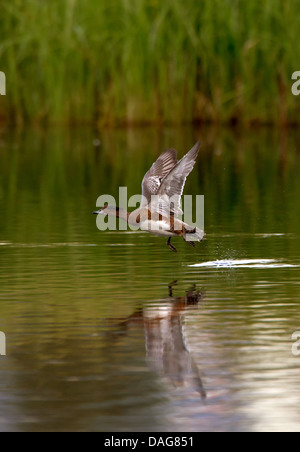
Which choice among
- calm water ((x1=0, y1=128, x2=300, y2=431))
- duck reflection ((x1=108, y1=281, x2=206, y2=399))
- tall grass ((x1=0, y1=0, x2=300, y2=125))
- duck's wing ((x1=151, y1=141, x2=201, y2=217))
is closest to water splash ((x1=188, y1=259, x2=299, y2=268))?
calm water ((x1=0, y1=128, x2=300, y2=431))

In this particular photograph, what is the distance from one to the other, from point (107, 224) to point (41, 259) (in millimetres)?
2512

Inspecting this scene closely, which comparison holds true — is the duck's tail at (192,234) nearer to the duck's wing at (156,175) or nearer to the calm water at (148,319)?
the calm water at (148,319)

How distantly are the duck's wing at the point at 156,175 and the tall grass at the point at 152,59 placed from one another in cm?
1502

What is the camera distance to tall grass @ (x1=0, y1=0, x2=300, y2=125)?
25.5 meters

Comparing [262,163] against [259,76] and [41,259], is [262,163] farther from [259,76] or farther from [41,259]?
[41,259]

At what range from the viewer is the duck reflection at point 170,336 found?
6289 millimetres

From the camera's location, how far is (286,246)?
35.2ft

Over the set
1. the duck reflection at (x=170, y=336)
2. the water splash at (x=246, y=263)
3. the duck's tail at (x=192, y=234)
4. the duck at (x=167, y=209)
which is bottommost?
the duck reflection at (x=170, y=336)

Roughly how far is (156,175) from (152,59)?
52.7 ft

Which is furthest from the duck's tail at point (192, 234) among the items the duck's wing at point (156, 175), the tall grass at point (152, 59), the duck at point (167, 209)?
the tall grass at point (152, 59)

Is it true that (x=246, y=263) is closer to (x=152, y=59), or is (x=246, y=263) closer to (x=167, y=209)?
(x=167, y=209)

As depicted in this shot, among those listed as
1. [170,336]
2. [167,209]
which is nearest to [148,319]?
[170,336]

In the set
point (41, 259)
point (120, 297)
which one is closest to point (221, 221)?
point (41, 259)

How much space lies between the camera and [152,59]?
25.9m
